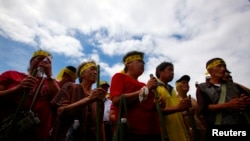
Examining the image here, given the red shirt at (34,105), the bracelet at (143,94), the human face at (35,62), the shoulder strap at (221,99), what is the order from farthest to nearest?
the shoulder strap at (221,99)
the human face at (35,62)
the bracelet at (143,94)
the red shirt at (34,105)

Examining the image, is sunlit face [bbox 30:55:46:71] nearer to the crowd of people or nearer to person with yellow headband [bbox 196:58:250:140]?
the crowd of people

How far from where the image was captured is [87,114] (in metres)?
3.46

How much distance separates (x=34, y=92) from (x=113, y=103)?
1.14m

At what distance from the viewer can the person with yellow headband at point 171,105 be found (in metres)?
3.69

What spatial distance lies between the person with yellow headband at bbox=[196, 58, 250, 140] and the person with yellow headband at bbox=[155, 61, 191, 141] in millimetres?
391

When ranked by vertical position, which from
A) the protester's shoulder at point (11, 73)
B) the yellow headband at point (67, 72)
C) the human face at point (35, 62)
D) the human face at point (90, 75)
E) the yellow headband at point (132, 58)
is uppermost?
the yellow headband at point (132, 58)

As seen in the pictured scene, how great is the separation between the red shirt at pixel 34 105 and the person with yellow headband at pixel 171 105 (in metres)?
1.76

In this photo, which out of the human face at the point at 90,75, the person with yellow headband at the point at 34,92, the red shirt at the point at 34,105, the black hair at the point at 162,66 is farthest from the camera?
the black hair at the point at 162,66

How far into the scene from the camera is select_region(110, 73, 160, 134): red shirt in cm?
347

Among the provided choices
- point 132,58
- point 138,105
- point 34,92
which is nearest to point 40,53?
point 34,92

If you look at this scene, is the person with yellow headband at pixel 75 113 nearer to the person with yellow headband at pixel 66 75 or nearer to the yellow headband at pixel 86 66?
the yellow headband at pixel 86 66

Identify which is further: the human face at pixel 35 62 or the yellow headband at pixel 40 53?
the yellow headband at pixel 40 53

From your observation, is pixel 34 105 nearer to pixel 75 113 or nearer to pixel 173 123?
pixel 75 113

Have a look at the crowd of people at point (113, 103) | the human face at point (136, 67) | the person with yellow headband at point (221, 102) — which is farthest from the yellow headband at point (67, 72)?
the person with yellow headband at point (221, 102)
